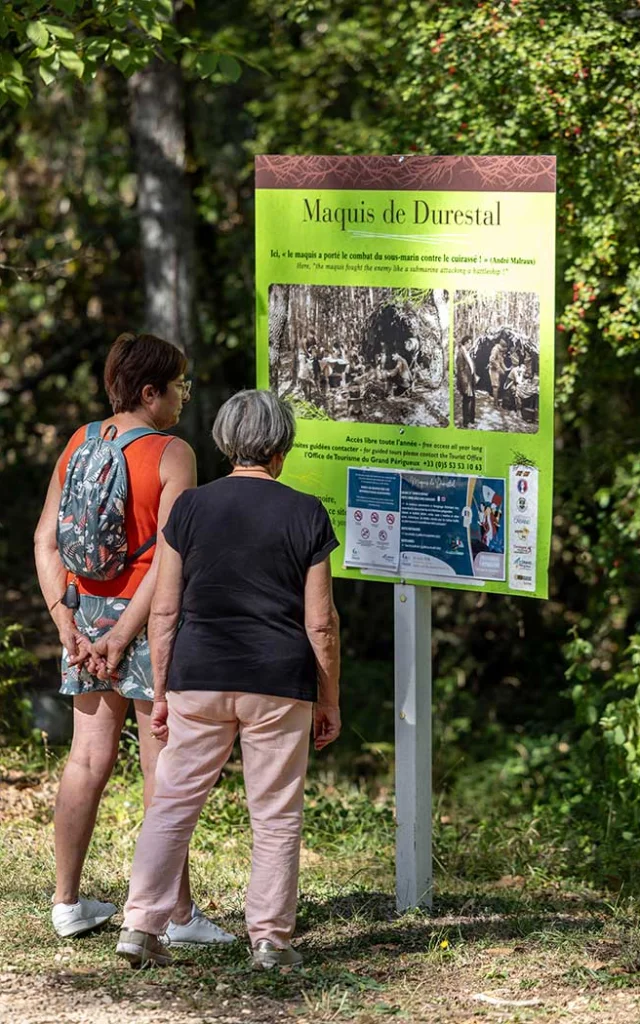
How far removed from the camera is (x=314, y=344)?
4.73 meters

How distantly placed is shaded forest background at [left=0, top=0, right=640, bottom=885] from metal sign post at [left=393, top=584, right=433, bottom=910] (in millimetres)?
1656

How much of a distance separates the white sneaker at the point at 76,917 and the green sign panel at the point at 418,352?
139 cm

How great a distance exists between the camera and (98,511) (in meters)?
3.96

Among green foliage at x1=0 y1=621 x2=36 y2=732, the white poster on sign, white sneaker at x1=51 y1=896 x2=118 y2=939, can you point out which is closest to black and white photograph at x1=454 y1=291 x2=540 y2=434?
the white poster on sign

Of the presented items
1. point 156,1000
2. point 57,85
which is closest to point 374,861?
point 156,1000

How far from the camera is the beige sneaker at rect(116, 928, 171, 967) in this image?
3740mm

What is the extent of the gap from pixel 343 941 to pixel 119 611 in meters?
1.29

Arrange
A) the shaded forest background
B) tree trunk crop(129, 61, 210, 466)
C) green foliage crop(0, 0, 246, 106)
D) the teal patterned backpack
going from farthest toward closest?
tree trunk crop(129, 61, 210, 466) < the shaded forest background < green foliage crop(0, 0, 246, 106) < the teal patterned backpack

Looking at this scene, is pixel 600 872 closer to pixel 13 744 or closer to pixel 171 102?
pixel 13 744

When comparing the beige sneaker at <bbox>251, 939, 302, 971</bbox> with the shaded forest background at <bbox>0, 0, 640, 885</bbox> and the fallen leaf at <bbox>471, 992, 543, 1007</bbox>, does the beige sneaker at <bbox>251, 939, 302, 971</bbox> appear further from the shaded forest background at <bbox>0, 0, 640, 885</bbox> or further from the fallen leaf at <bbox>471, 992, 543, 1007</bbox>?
the shaded forest background at <bbox>0, 0, 640, 885</bbox>

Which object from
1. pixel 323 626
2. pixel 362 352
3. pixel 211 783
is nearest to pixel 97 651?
pixel 211 783

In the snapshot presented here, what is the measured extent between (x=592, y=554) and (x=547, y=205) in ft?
12.3

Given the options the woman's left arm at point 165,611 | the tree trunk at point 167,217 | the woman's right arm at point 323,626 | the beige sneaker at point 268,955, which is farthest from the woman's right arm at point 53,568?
the tree trunk at point 167,217

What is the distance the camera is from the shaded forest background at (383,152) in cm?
615
